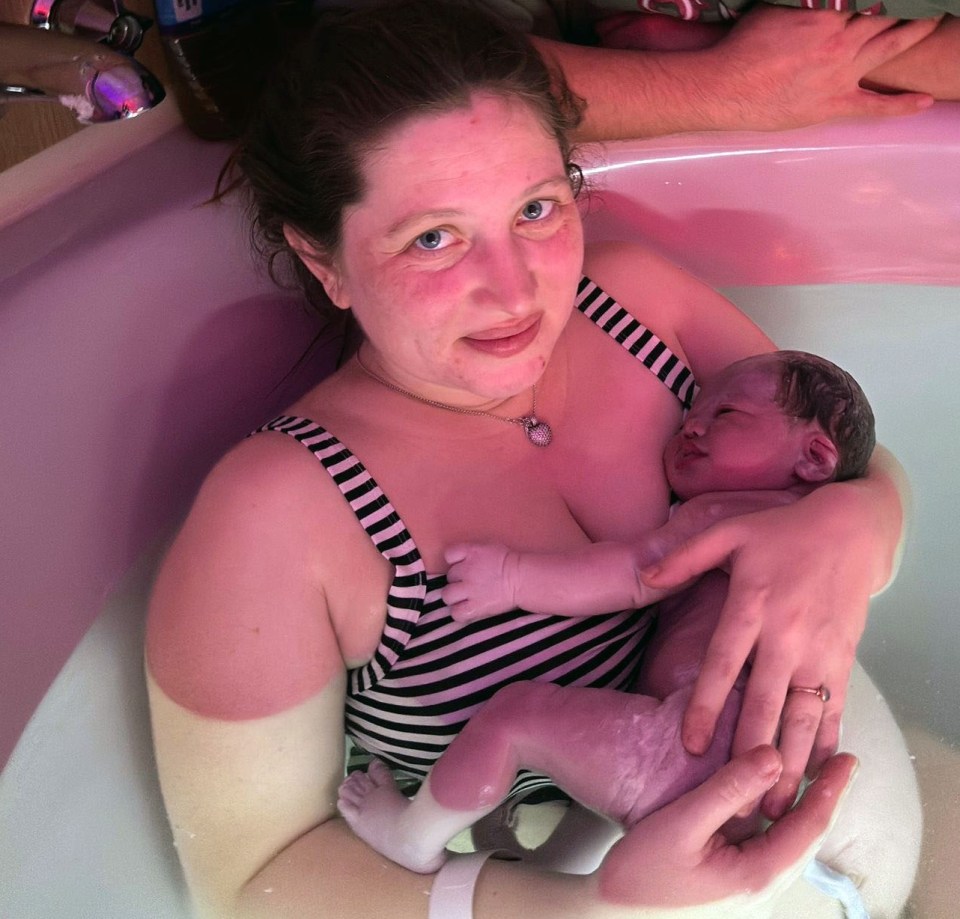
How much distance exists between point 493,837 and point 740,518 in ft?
1.29

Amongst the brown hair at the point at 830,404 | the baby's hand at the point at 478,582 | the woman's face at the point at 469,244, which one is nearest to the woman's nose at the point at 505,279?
the woman's face at the point at 469,244

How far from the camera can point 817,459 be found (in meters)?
1.13

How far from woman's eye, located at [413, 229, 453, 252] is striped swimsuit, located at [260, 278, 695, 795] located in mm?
206

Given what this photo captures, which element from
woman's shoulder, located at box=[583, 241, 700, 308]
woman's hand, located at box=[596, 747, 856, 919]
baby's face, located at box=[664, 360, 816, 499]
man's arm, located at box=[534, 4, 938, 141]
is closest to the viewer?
woman's hand, located at box=[596, 747, 856, 919]

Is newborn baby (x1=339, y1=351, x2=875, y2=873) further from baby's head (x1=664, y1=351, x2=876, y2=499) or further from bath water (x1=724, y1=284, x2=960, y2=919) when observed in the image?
bath water (x1=724, y1=284, x2=960, y2=919)

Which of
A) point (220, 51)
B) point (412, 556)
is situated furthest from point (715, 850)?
point (220, 51)

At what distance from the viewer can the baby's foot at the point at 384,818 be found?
98cm

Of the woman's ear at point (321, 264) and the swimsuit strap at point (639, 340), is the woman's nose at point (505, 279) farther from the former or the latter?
the swimsuit strap at point (639, 340)

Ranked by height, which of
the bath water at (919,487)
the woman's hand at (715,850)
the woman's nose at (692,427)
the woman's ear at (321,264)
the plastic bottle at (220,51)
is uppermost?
the plastic bottle at (220,51)

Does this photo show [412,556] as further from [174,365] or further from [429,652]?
[174,365]

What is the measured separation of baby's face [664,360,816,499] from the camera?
1113 millimetres

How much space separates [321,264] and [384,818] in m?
0.52

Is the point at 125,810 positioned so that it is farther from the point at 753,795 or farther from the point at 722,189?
the point at 722,189

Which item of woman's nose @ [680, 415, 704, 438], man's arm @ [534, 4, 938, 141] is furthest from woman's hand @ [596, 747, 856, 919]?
man's arm @ [534, 4, 938, 141]
